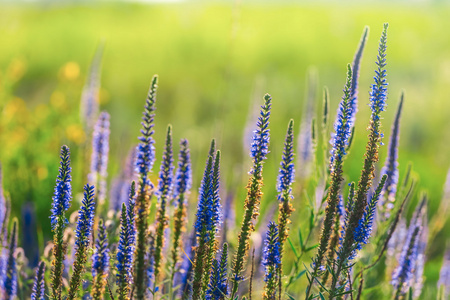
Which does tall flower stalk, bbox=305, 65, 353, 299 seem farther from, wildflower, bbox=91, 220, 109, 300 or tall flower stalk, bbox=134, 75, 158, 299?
wildflower, bbox=91, 220, 109, 300

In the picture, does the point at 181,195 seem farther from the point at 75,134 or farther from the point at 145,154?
the point at 75,134

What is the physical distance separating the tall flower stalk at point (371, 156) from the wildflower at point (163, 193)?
744 mm

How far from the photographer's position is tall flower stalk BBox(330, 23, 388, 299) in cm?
198

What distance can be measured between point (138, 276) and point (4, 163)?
439cm

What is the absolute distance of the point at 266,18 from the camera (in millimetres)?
25562

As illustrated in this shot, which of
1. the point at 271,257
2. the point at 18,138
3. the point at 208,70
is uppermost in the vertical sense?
the point at 208,70

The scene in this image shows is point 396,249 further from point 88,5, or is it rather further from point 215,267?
point 88,5

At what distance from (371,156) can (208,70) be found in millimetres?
20005

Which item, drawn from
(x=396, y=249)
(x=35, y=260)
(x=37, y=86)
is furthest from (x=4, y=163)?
(x=37, y=86)

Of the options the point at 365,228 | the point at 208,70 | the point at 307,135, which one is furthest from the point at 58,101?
the point at 208,70

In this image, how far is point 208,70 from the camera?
21.7 m

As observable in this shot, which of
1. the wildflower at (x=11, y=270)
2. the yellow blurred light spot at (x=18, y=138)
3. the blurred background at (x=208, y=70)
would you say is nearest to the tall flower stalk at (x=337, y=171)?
the wildflower at (x=11, y=270)

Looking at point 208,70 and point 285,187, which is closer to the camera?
point 285,187

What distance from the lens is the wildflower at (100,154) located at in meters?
3.78
